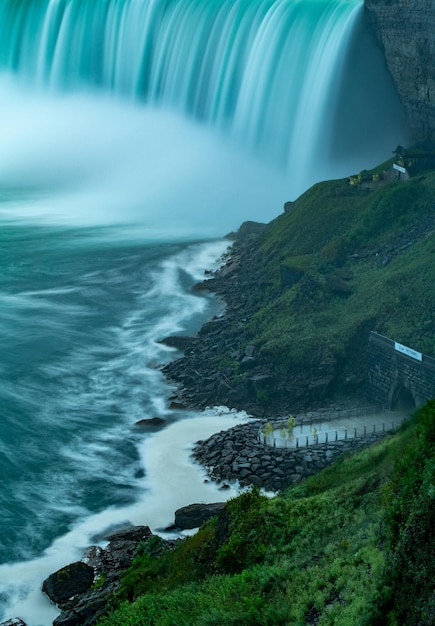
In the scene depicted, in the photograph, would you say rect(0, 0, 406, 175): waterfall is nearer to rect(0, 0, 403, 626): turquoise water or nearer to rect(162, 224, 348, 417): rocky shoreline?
rect(0, 0, 403, 626): turquoise water

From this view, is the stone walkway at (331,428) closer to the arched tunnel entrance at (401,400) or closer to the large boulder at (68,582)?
the arched tunnel entrance at (401,400)

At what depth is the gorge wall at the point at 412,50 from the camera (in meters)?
56.8

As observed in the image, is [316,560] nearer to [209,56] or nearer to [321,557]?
[321,557]

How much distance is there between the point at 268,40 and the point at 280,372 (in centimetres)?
3516

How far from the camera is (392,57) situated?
202 ft

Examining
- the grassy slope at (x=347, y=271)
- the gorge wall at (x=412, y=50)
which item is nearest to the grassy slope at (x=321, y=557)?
the grassy slope at (x=347, y=271)

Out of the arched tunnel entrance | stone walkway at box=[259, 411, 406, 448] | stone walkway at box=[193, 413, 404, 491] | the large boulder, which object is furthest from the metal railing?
the large boulder

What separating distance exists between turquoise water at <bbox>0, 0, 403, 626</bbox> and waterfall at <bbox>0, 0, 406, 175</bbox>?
13cm

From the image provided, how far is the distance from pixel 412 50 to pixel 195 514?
35580 millimetres

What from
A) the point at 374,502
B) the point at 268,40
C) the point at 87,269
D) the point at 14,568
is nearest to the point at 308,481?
the point at 374,502

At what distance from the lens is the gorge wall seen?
56.8 m

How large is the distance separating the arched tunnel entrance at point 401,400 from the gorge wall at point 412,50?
2333 cm

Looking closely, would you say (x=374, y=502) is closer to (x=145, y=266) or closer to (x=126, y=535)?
(x=126, y=535)

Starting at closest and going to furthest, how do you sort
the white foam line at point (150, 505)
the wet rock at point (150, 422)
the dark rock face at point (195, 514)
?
the white foam line at point (150, 505) → the dark rock face at point (195, 514) → the wet rock at point (150, 422)
